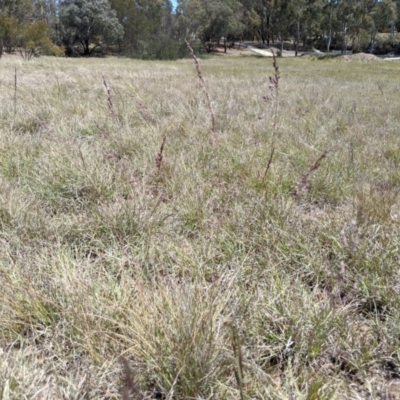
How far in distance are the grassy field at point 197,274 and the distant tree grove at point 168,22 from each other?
33.5 metres

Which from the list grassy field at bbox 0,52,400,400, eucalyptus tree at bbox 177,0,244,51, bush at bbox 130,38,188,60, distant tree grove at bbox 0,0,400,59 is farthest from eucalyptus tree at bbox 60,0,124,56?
grassy field at bbox 0,52,400,400

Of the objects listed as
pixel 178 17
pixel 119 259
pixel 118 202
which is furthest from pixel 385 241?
pixel 178 17

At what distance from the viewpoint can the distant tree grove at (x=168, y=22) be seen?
38.6 meters

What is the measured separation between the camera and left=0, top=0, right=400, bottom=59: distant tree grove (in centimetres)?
3856

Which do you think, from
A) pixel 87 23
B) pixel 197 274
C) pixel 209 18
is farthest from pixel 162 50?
pixel 197 274

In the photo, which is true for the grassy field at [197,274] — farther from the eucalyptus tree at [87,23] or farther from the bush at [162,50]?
the eucalyptus tree at [87,23]

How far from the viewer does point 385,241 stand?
5.65 feet

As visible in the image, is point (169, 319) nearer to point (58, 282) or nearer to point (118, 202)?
point (58, 282)

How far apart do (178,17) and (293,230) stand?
59.8 meters

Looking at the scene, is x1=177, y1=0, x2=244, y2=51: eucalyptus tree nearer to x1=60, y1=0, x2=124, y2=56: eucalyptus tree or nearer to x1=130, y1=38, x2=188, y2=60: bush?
x1=130, y1=38, x2=188, y2=60: bush

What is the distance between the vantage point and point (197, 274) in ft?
5.08

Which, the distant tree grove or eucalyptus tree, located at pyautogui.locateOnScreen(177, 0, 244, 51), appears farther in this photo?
eucalyptus tree, located at pyautogui.locateOnScreen(177, 0, 244, 51)

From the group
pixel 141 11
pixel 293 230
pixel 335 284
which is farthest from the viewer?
pixel 141 11

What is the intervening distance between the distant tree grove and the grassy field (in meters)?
33.5
